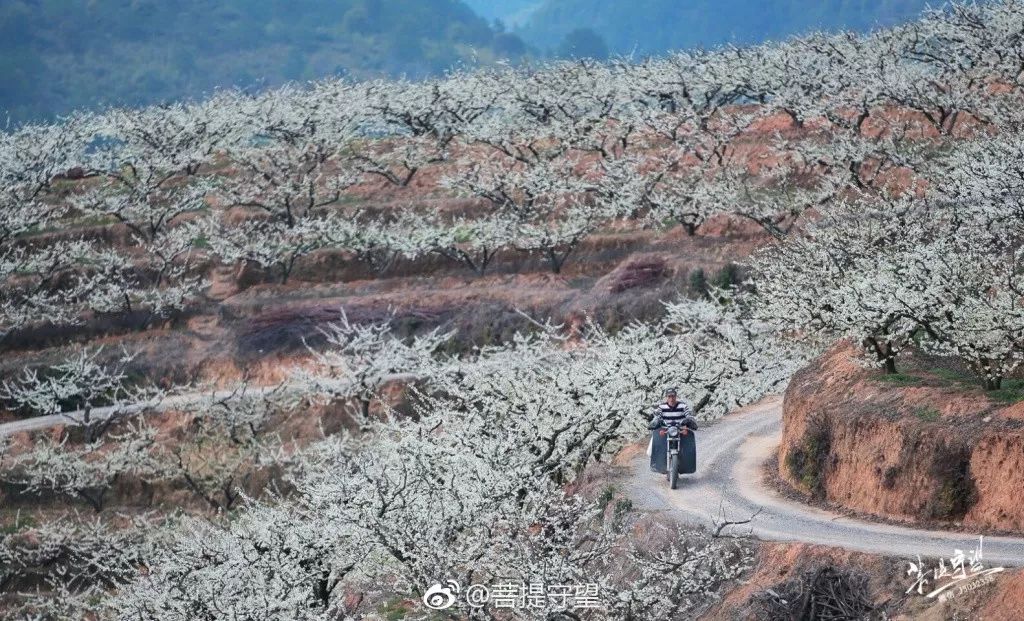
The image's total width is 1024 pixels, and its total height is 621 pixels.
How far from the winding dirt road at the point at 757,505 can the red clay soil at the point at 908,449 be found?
1.66 feet

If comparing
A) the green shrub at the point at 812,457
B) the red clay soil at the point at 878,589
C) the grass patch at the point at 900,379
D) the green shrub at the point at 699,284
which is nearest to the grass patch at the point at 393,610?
the red clay soil at the point at 878,589

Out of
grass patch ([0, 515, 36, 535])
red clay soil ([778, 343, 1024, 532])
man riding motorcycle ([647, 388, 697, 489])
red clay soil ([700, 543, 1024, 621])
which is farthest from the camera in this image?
grass patch ([0, 515, 36, 535])

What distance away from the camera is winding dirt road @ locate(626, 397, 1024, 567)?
19.2 metres

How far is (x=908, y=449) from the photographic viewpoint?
70.3ft

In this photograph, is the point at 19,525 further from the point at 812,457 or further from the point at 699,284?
the point at 812,457

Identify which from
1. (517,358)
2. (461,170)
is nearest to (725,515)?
(517,358)

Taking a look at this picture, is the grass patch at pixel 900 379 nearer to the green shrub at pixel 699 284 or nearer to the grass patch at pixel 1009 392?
the grass patch at pixel 1009 392

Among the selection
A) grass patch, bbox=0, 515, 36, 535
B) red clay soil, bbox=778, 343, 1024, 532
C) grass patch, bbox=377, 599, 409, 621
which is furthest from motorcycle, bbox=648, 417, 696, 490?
grass patch, bbox=0, 515, 36, 535

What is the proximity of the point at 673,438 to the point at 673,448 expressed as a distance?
17cm

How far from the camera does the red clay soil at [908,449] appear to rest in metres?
20.2

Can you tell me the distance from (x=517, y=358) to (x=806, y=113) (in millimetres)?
32399

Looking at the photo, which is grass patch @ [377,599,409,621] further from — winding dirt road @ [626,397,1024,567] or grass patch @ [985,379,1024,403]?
grass patch @ [985,379,1024,403]

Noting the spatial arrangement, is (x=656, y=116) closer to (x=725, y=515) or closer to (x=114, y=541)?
(x=114, y=541)

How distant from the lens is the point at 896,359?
2616 cm
